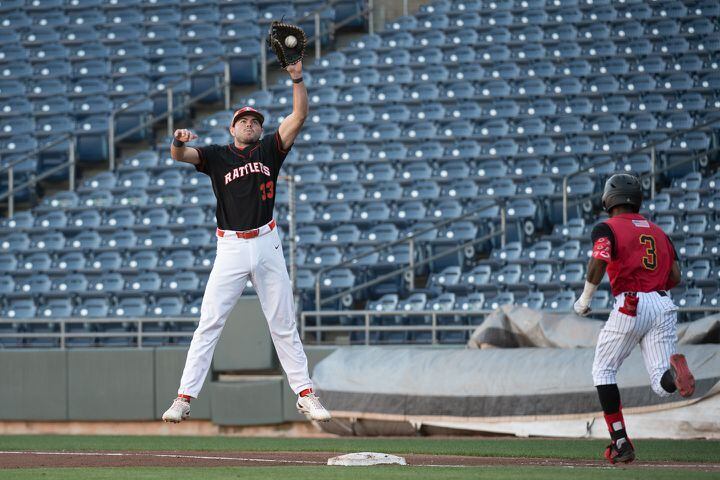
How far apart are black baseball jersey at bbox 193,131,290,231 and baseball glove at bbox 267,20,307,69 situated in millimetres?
519

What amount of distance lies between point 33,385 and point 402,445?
579 centimetres

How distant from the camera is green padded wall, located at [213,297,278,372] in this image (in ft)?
42.7

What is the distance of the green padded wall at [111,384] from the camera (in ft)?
45.9

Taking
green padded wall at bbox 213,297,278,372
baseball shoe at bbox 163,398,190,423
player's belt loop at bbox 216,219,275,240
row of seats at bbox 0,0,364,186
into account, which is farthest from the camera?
row of seats at bbox 0,0,364,186

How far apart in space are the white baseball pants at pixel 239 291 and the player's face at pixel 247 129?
2.02ft

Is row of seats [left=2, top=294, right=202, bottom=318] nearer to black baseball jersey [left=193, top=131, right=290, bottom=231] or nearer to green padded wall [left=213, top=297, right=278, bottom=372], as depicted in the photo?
green padded wall [left=213, top=297, right=278, bottom=372]

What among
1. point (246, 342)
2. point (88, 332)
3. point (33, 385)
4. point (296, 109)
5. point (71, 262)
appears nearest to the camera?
point (296, 109)

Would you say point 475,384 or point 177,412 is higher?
point 177,412

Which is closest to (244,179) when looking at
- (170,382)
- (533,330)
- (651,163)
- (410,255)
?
(533,330)

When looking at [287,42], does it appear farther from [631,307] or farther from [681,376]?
[681,376]

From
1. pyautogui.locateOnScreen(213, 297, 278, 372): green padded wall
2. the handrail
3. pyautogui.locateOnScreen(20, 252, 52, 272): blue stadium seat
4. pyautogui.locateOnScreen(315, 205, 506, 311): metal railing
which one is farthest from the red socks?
pyautogui.locateOnScreen(20, 252, 52, 272): blue stadium seat

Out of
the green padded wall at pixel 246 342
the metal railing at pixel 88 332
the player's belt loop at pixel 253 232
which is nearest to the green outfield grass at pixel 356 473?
the player's belt loop at pixel 253 232

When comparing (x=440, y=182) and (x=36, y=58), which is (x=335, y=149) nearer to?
(x=440, y=182)

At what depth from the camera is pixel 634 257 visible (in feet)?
24.2
